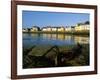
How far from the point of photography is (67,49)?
2.22 m

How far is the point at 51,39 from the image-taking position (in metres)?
2.17

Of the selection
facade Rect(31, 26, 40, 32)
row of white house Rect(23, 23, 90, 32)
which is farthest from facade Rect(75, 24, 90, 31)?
facade Rect(31, 26, 40, 32)

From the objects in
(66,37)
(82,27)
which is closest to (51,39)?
(66,37)

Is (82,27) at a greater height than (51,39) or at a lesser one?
greater

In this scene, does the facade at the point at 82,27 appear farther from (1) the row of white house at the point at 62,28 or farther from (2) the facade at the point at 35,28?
(2) the facade at the point at 35,28

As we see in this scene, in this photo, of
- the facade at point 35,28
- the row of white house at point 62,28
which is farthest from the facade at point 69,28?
the facade at point 35,28

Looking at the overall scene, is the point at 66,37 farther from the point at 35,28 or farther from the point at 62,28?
the point at 35,28

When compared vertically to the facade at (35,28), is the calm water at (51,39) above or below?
below

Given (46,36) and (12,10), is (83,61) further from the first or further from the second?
(12,10)

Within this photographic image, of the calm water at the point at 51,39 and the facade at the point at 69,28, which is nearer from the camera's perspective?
the calm water at the point at 51,39

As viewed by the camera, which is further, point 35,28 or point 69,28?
point 69,28

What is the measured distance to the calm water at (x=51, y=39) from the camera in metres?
2.10

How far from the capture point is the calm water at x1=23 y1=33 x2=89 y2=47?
2.10 m

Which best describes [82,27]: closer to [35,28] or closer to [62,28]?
[62,28]
